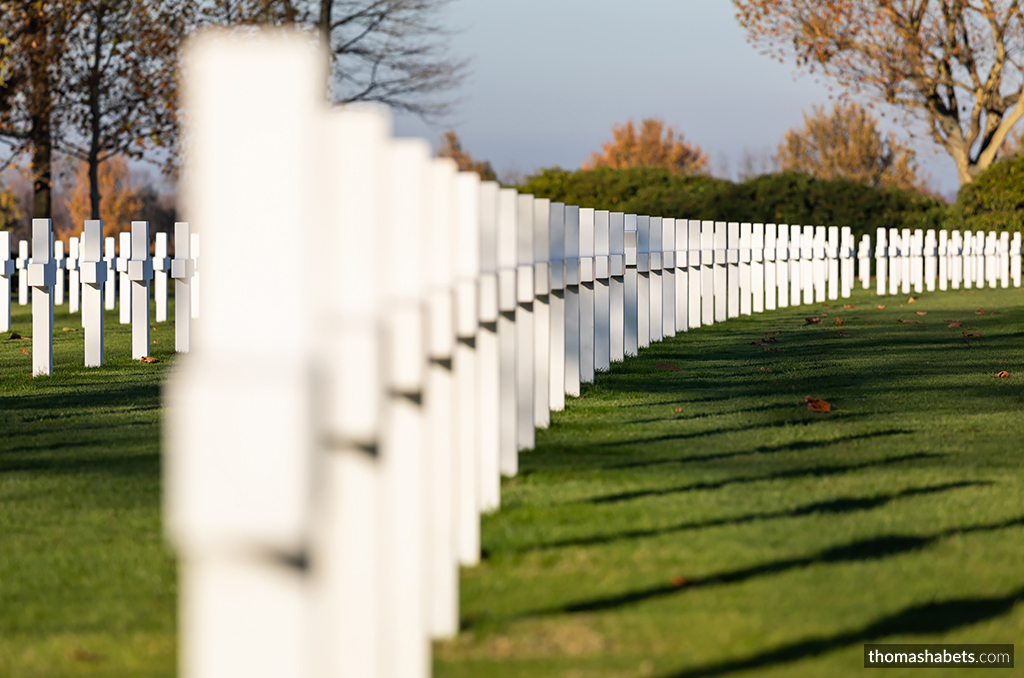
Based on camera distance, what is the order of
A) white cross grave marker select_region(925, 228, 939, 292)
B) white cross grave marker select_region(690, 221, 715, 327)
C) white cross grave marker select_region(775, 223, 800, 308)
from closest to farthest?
white cross grave marker select_region(690, 221, 715, 327), white cross grave marker select_region(775, 223, 800, 308), white cross grave marker select_region(925, 228, 939, 292)

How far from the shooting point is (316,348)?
1832 millimetres

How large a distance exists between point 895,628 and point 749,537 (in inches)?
43.6

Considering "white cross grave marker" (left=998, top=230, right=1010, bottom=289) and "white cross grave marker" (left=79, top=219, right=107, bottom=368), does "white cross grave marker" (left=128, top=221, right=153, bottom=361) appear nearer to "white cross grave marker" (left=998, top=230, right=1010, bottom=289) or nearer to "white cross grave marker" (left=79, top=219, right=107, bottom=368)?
"white cross grave marker" (left=79, top=219, right=107, bottom=368)

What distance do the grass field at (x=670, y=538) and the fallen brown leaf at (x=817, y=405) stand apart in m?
0.09

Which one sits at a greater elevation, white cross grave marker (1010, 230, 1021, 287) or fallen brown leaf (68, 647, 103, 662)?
white cross grave marker (1010, 230, 1021, 287)

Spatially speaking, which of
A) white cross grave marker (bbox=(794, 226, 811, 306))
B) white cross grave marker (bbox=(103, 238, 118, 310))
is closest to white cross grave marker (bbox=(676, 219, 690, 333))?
white cross grave marker (bbox=(103, 238, 118, 310))

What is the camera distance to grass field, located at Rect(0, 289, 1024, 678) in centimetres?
352

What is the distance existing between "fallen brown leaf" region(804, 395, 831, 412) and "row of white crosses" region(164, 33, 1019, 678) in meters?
4.50

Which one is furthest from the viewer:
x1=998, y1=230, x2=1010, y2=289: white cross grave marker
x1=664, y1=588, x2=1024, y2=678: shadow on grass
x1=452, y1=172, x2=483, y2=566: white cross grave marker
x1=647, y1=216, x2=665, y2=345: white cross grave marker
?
x1=998, y1=230, x2=1010, y2=289: white cross grave marker

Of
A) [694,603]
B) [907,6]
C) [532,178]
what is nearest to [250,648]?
[694,603]

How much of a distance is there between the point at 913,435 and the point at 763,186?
3305 centimetres

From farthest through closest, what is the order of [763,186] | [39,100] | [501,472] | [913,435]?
[763,186], [39,100], [913,435], [501,472]

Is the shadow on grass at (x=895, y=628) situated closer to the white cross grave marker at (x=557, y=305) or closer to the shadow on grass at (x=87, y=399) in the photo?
the white cross grave marker at (x=557, y=305)

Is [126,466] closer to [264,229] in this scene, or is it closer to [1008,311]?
[264,229]
